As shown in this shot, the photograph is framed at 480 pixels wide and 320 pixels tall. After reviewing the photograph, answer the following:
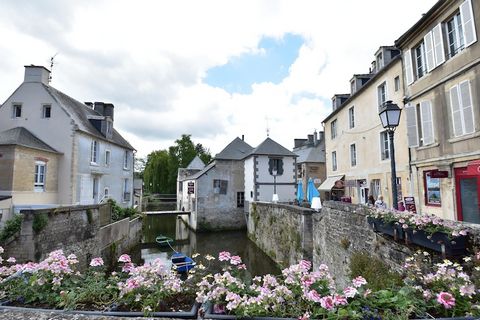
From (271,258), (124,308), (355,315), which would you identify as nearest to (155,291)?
(124,308)

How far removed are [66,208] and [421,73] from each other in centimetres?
1499

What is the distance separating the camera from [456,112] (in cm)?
849

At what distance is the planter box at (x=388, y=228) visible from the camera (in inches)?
182

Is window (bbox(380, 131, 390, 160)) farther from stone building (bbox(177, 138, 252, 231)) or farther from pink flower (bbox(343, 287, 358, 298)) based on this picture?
stone building (bbox(177, 138, 252, 231))

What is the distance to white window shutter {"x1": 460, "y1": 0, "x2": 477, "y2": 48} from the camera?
305 inches

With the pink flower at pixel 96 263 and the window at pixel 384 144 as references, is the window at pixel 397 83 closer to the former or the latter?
the window at pixel 384 144

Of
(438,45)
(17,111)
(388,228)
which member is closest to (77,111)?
(17,111)

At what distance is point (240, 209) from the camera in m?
25.5

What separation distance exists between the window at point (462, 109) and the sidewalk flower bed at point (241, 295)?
784 cm

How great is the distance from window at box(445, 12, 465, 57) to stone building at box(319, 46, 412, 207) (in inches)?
106

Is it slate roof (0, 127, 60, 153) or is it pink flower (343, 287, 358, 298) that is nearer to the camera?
pink flower (343, 287, 358, 298)

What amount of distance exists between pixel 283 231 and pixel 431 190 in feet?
22.0

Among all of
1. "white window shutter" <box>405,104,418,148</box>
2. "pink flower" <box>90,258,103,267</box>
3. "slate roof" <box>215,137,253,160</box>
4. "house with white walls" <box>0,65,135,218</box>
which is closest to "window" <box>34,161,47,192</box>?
"house with white walls" <box>0,65,135,218</box>

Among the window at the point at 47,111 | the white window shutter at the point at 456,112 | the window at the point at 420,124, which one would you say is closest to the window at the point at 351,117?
the window at the point at 420,124
